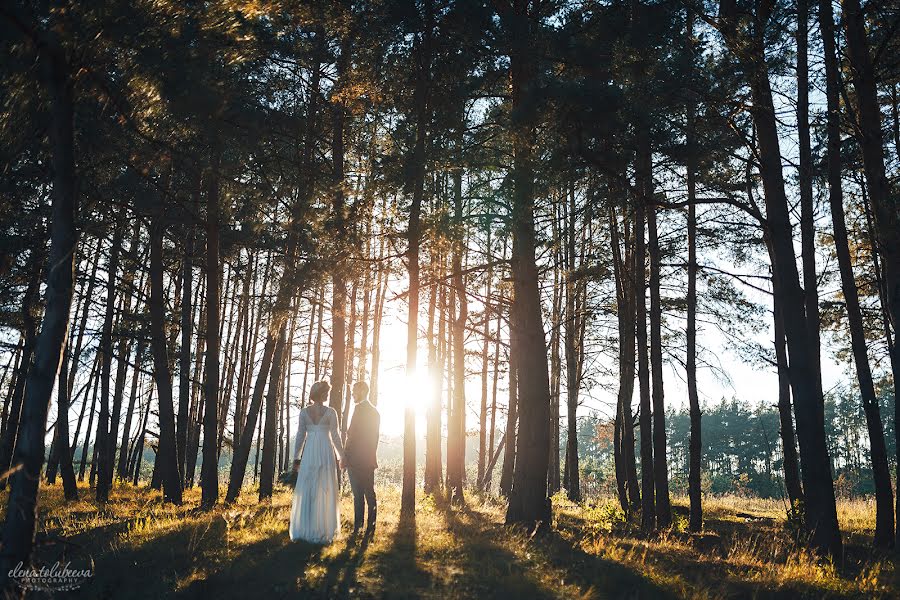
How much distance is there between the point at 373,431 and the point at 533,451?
8.93 ft

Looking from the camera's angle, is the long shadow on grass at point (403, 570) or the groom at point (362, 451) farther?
the groom at point (362, 451)

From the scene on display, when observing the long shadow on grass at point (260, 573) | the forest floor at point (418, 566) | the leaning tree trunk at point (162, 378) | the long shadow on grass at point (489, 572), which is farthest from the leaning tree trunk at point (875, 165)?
the leaning tree trunk at point (162, 378)

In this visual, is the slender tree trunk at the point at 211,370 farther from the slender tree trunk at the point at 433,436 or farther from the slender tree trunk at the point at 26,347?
the slender tree trunk at the point at 433,436

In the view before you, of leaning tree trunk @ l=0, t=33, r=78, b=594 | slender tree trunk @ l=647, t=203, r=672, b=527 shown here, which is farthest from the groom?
slender tree trunk @ l=647, t=203, r=672, b=527

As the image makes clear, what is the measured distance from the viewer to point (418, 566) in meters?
6.86

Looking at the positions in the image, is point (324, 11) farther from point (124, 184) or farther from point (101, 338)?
point (101, 338)

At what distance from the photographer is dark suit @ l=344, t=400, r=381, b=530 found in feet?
28.9

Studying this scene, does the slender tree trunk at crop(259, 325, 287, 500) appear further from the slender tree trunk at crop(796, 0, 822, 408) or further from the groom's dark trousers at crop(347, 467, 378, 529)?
the slender tree trunk at crop(796, 0, 822, 408)

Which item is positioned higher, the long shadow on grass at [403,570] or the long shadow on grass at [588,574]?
the long shadow on grass at [403,570]

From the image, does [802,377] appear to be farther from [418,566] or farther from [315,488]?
[315,488]

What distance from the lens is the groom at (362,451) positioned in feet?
28.9

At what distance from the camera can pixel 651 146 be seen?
30.5 feet

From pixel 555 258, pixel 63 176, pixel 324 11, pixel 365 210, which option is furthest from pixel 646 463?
pixel 63 176

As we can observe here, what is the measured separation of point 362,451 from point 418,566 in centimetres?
237
